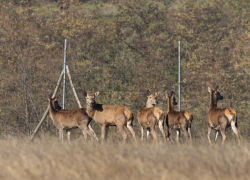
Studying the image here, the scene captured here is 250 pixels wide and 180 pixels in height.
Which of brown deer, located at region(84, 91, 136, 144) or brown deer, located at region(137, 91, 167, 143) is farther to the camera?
brown deer, located at region(84, 91, 136, 144)

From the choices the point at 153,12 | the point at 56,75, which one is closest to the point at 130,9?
the point at 153,12

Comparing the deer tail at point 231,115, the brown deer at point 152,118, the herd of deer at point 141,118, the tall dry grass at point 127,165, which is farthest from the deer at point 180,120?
the tall dry grass at point 127,165

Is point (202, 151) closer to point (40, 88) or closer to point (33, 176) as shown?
point (33, 176)

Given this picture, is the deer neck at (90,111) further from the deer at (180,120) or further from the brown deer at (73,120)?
the deer at (180,120)

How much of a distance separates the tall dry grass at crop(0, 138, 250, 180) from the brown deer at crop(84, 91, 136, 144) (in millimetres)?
4526

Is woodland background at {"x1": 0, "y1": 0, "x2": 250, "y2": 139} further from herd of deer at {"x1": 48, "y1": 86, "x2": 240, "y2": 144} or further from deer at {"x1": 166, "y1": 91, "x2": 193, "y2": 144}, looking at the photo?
herd of deer at {"x1": 48, "y1": 86, "x2": 240, "y2": 144}

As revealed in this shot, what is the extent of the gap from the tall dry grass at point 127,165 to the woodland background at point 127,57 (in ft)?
15.6

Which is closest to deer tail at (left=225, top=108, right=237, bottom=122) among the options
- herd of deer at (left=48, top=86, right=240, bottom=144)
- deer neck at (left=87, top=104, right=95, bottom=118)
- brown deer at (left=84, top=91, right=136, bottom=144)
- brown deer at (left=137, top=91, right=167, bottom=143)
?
herd of deer at (left=48, top=86, right=240, bottom=144)

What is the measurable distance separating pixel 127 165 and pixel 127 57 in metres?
18.0

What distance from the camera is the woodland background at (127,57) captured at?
14.3 meters

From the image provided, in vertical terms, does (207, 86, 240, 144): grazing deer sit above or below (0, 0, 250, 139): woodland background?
below

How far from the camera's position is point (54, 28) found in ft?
88.0

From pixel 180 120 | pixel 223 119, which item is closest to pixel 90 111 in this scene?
pixel 180 120

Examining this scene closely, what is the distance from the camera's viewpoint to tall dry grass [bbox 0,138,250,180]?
527 cm
